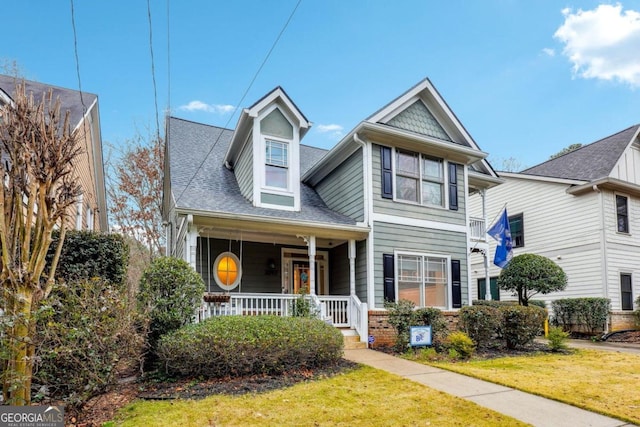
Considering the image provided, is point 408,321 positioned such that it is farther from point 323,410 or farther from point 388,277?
point 323,410

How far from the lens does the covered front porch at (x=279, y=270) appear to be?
33.9 feet

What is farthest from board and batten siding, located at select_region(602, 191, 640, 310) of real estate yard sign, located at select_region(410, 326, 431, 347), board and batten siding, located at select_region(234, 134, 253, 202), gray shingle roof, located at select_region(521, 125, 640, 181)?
board and batten siding, located at select_region(234, 134, 253, 202)

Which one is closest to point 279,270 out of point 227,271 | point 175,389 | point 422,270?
point 227,271

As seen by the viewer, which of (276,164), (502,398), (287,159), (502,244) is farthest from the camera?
(502,244)

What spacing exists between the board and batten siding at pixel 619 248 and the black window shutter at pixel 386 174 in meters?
9.47

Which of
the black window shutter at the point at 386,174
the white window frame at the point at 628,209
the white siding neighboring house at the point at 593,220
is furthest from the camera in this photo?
the white window frame at the point at 628,209

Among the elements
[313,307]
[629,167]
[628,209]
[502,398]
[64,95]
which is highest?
[64,95]

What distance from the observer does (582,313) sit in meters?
15.8

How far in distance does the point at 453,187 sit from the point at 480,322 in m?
4.26

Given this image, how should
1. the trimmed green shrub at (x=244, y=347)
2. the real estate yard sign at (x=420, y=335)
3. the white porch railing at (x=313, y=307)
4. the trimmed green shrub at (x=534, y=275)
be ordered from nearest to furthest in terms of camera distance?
the trimmed green shrub at (x=244, y=347), the real estate yard sign at (x=420, y=335), the white porch railing at (x=313, y=307), the trimmed green shrub at (x=534, y=275)

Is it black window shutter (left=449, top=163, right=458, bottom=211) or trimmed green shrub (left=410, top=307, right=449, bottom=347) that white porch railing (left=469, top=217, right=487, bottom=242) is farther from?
trimmed green shrub (left=410, top=307, right=449, bottom=347)

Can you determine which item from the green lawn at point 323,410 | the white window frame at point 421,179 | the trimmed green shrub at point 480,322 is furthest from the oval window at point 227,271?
the trimmed green shrub at point 480,322

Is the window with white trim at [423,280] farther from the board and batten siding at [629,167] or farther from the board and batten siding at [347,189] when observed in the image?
the board and batten siding at [629,167]

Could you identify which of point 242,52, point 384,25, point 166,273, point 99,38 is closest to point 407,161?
point 384,25
